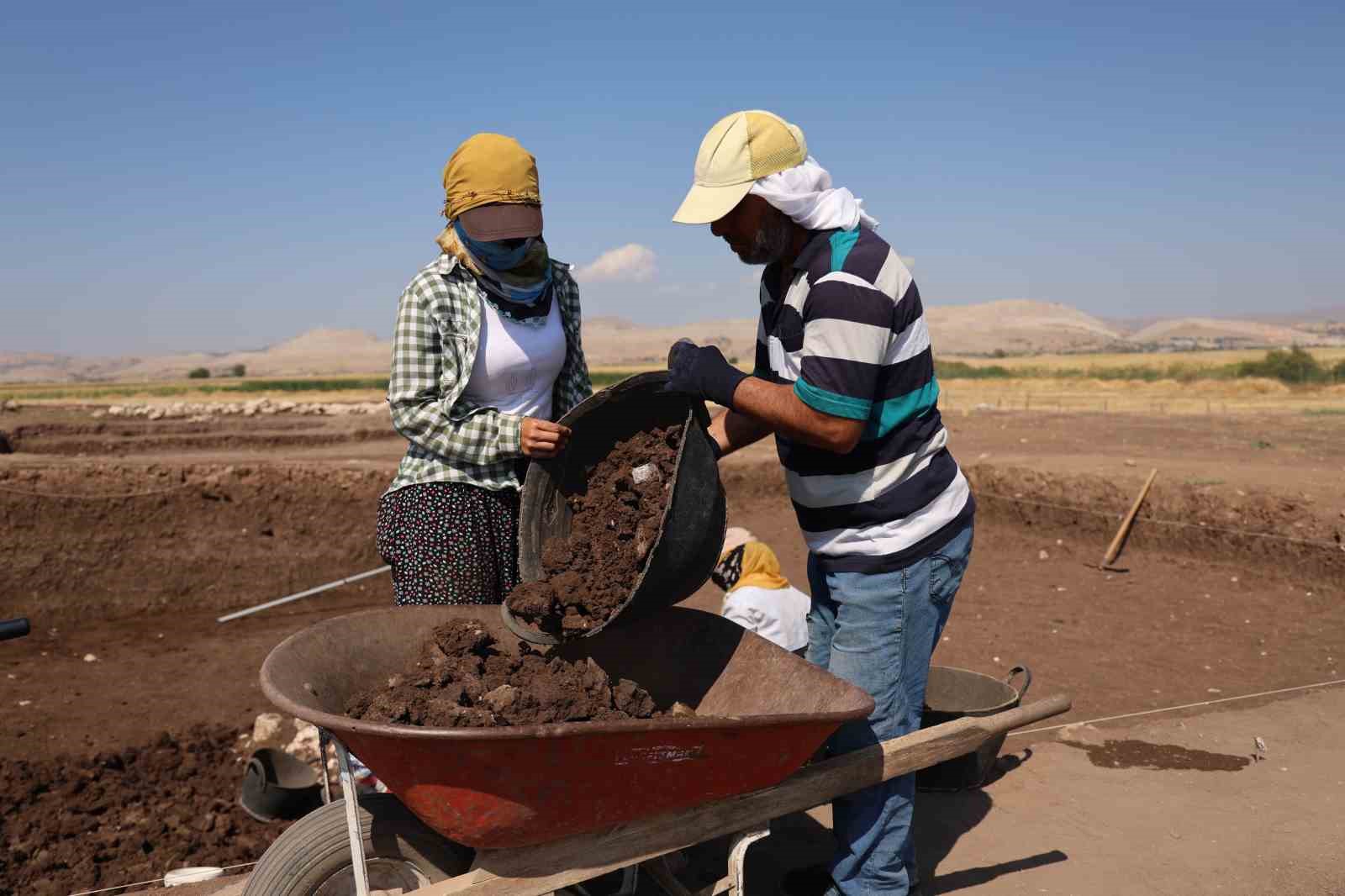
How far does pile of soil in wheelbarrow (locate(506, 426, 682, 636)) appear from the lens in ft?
8.77

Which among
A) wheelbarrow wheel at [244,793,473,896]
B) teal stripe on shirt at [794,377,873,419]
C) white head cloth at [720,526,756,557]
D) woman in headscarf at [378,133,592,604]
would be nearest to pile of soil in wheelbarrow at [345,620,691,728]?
wheelbarrow wheel at [244,793,473,896]

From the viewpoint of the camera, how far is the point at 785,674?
9.20ft

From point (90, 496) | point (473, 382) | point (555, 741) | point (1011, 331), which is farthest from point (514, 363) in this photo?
point (1011, 331)

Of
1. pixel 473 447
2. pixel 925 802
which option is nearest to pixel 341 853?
pixel 473 447

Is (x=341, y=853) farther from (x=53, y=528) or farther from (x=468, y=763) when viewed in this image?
(x=53, y=528)

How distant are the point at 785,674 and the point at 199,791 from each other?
320 cm

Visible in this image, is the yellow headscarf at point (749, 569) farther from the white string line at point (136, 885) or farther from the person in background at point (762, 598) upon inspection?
the white string line at point (136, 885)

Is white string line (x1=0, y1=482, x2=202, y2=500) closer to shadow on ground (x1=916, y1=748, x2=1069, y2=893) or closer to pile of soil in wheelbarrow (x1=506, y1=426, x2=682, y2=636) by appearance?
pile of soil in wheelbarrow (x1=506, y1=426, x2=682, y2=636)

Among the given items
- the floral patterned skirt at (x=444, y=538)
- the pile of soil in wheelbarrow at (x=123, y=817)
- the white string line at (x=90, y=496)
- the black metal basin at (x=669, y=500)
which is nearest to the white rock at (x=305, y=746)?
the pile of soil in wheelbarrow at (x=123, y=817)

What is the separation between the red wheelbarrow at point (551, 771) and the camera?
2.08m

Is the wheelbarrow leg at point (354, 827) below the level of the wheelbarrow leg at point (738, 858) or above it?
above

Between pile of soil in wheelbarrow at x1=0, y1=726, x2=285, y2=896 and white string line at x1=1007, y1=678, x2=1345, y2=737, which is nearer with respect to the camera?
pile of soil in wheelbarrow at x1=0, y1=726, x2=285, y2=896

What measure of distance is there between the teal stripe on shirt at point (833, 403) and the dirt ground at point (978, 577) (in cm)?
191

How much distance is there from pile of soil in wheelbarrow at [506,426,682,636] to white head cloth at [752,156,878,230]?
2.27 ft
